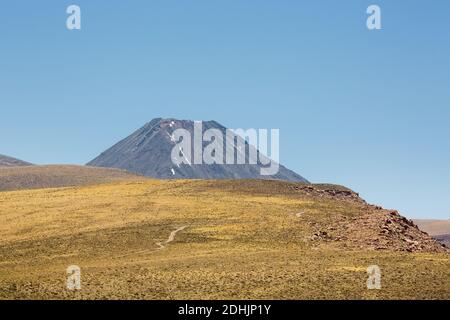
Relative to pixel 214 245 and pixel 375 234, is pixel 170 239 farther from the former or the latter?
pixel 375 234

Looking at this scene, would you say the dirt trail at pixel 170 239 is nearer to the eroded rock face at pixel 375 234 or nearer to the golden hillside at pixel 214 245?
the golden hillside at pixel 214 245

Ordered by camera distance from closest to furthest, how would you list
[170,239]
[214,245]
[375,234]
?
[214,245] < [375,234] < [170,239]

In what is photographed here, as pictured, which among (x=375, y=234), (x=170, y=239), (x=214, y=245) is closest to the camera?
(x=214, y=245)

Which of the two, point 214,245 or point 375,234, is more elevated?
point 375,234

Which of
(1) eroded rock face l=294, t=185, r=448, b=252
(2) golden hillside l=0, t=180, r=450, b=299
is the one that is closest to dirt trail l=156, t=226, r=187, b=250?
(2) golden hillside l=0, t=180, r=450, b=299

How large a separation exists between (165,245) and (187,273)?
63.5 feet

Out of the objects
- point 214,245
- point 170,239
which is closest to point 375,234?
point 214,245

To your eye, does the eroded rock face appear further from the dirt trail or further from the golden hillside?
the dirt trail

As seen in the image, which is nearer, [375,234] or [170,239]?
[375,234]

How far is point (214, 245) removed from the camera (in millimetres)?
77188

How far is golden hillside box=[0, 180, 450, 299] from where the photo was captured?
172 ft

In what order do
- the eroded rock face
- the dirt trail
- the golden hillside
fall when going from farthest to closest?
the dirt trail < the eroded rock face < the golden hillside
